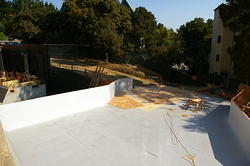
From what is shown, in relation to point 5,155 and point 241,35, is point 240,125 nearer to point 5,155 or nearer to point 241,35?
point 241,35

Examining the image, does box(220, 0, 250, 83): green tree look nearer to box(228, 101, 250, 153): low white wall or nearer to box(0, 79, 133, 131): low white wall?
box(228, 101, 250, 153): low white wall

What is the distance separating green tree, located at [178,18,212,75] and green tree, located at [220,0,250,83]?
7.47 metres

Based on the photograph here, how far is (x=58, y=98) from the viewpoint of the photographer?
9.72m

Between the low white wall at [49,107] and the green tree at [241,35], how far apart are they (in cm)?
797

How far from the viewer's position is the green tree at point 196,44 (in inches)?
808

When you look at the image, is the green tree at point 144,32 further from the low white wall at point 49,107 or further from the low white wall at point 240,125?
the low white wall at point 240,125

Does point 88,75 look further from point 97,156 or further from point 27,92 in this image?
point 97,156

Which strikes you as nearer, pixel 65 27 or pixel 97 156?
pixel 97 156

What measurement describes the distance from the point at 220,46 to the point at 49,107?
1561cm

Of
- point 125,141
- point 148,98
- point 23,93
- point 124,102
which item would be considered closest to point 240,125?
point 125,141

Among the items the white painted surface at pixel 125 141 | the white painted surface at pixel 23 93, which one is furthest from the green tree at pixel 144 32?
the white painted surface at pixel 125 141

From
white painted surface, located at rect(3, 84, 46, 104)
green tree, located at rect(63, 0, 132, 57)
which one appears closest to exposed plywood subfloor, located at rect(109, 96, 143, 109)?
white painted surface, located at rect(3, 84, 46, 104)

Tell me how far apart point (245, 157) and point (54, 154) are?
242 inches

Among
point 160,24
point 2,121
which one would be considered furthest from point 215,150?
point 160,24
